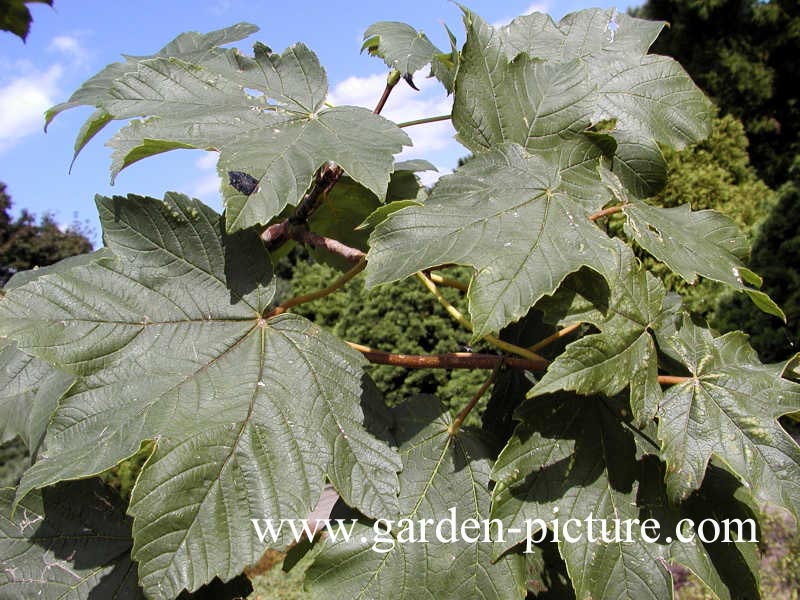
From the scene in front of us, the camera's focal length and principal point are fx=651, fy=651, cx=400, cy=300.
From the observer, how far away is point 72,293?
100cm

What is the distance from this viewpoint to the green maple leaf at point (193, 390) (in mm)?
862

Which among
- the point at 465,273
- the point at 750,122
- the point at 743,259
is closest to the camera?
the point at 743,259

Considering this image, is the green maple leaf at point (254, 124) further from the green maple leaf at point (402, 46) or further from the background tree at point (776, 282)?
the background tree at point (776, 282)

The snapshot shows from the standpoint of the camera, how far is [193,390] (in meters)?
0.97

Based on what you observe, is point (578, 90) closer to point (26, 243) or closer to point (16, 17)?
point (16, 17)

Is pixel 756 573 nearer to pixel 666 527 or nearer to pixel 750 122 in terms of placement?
pixel 666 527

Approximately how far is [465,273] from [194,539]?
205 inches

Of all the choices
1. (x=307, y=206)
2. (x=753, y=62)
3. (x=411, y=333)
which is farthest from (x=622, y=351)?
(x=753, y=62)

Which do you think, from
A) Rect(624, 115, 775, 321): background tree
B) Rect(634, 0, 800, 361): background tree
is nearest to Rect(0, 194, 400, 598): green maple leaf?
Rect(624, 115, 775, 321): background tree

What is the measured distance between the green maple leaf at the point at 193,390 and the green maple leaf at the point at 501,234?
0.73 ft

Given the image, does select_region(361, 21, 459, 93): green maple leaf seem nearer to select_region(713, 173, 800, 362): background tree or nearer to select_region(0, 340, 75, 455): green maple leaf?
select_region(0, 340, 75, 455): green maple leaf

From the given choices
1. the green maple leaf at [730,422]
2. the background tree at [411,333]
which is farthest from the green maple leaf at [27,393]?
the background tree at [411,333]

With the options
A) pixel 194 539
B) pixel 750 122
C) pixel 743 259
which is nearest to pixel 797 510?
pixel 743 259

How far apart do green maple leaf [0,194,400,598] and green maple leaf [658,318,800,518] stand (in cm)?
A: 40
